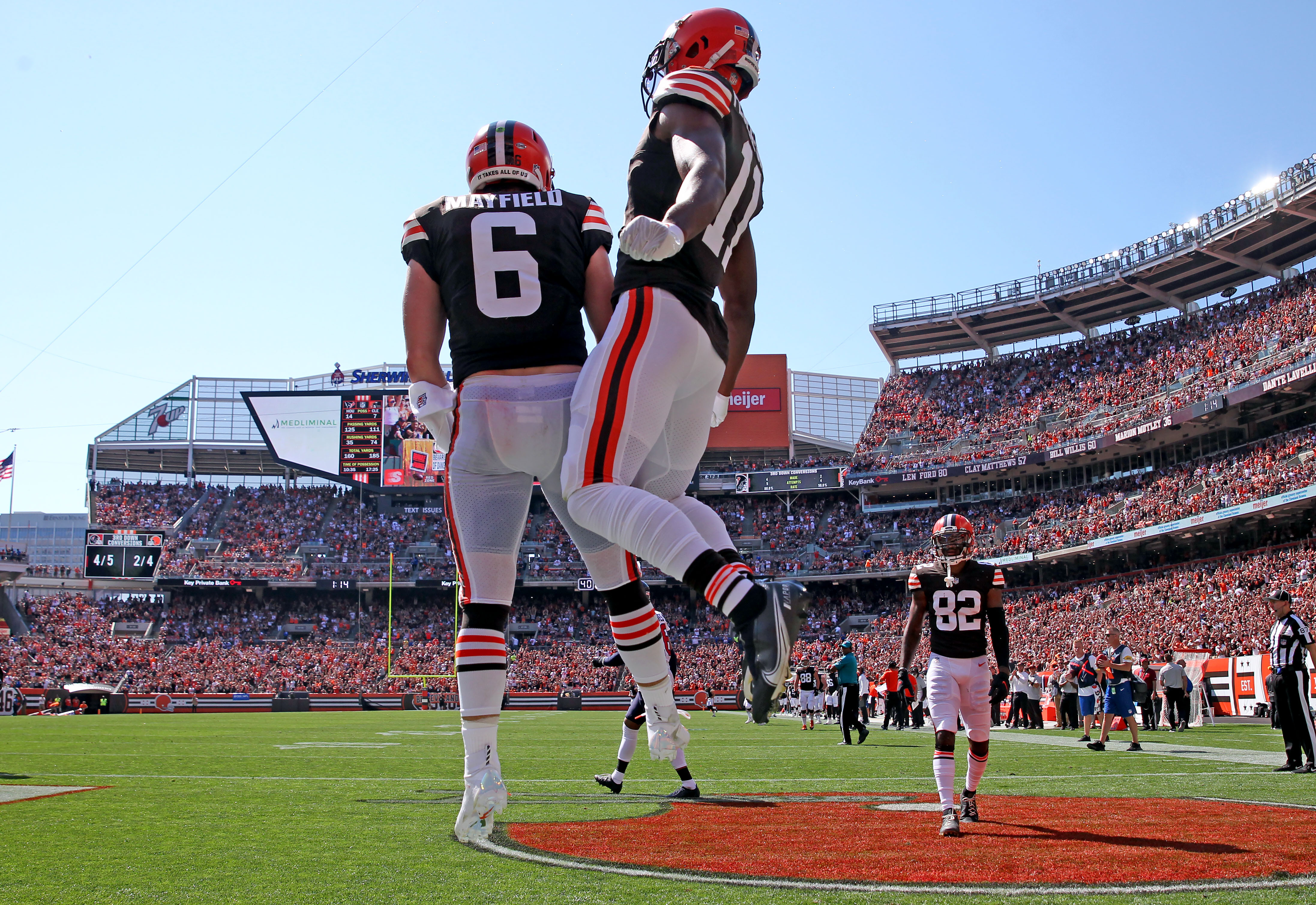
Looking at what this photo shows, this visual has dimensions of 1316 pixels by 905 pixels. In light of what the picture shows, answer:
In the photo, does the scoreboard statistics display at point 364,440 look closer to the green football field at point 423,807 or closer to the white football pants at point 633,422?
the green football field at point 423,807

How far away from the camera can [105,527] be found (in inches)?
2179

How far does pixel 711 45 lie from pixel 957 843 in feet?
12.1

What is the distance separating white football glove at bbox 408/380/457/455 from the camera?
4.48 meters

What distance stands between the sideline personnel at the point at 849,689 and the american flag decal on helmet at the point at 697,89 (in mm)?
14229

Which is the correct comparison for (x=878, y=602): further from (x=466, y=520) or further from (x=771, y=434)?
(x=466, y=520)

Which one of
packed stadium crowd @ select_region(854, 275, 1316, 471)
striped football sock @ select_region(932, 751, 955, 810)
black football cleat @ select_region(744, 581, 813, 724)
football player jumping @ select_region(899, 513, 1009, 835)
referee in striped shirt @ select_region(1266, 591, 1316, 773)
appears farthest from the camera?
packed stadium crowd @ select_region(854, 275, 1316, 471)

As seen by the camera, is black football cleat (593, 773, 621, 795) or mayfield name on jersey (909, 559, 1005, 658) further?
black football cleat (593, 773, 621, 795)

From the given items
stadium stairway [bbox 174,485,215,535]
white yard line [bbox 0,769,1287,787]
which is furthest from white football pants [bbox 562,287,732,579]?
stadium stairway [bbox 174,485,215,535]

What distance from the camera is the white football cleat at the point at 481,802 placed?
14.3 feet

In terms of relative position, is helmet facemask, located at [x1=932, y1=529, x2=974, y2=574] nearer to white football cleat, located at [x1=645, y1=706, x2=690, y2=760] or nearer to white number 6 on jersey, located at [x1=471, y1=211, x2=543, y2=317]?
white football cleat, located at [x1=645, y1=706, x2=690, y2=760]

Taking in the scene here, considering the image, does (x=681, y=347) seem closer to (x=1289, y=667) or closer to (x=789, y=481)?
(x=1289, y=667)

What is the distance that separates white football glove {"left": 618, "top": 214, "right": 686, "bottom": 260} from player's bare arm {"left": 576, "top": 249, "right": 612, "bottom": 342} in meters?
1.07

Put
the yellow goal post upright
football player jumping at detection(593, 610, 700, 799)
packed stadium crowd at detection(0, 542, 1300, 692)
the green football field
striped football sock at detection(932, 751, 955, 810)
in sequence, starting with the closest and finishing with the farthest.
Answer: the green football field → striped football sock at detection(932, 751, 955, 810) → football player jumping at detection(593, 610, 700, 799) → packed stadium crowd at detection(0, 542, 1300, 692) → the yellow goal post upright

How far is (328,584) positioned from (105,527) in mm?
13027
